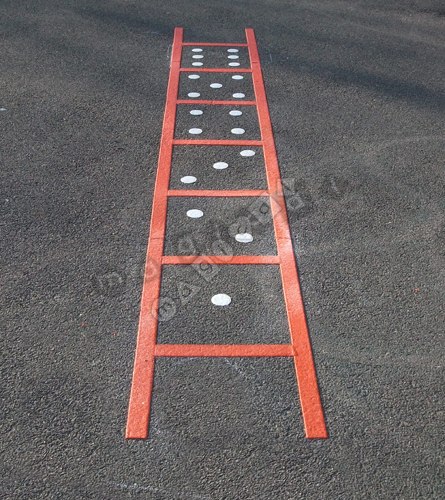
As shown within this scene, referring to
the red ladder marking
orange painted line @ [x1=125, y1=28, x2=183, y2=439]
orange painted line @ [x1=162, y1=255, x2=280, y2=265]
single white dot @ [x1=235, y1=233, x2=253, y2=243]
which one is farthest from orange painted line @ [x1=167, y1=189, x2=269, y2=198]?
orange painted line @ [x1=162, y1=255, x2=280, y2=265]

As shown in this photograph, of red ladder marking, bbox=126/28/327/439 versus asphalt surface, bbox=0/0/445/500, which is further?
red ladder marking, bbox=126/28/327/439

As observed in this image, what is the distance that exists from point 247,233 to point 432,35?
20.5ft

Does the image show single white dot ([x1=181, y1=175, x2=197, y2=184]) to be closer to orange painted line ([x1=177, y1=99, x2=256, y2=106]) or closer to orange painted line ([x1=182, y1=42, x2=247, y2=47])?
orange painted line ([x1=177, y1=99, x2=256, y2=106])

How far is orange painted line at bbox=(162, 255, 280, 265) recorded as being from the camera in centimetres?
470

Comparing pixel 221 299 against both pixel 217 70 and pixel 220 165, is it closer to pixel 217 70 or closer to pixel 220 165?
pixel 220 165

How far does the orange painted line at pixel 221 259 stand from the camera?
4.70 metres

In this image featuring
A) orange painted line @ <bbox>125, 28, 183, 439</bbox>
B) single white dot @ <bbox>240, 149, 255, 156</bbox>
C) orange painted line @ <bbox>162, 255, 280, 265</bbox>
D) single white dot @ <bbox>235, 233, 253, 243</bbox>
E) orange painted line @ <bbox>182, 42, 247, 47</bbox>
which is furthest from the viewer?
orange painted line @ <bbox>182, 42, 247, 47</bbox>

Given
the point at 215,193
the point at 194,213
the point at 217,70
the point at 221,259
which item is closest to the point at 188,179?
the point at 215,193

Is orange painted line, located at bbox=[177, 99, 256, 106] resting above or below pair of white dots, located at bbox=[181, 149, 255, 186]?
below

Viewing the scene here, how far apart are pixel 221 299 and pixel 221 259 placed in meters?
0.45

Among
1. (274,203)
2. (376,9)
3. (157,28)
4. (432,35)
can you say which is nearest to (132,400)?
(274,203)

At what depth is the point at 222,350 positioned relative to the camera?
396 cm

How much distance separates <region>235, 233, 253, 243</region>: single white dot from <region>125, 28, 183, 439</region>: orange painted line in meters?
0.57

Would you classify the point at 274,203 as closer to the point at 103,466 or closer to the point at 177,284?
the point at 177,284
